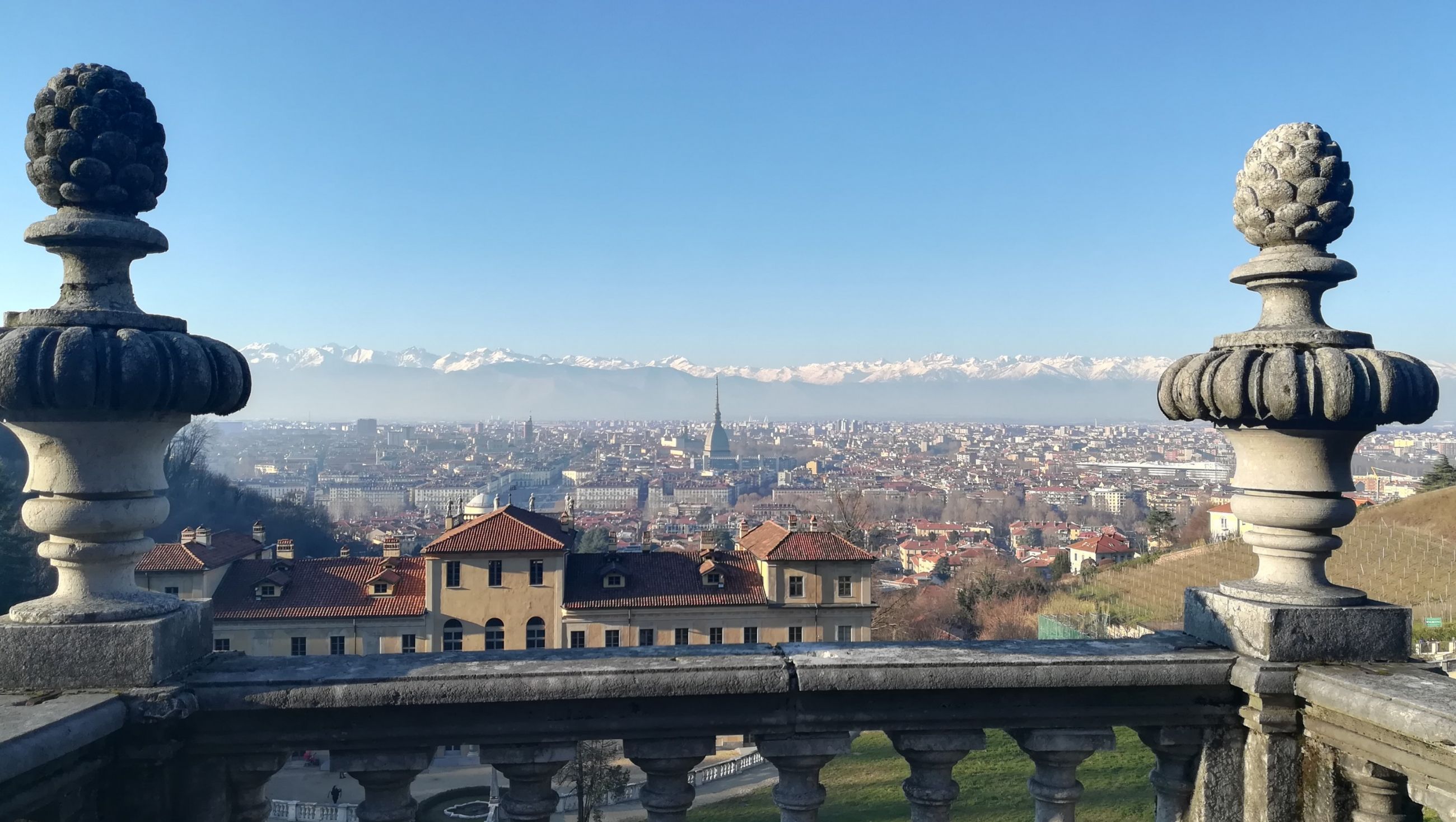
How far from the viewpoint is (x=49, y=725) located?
7.74ft

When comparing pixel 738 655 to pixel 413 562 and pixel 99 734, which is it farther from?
pixel 413 562

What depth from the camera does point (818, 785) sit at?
299cm

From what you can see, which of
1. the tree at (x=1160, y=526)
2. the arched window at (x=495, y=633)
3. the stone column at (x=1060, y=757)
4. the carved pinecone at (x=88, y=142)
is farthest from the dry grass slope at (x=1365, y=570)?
the carved pinecone at (x=88, y=142)

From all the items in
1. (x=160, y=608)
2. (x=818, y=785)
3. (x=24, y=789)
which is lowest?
(x=818, y=785)

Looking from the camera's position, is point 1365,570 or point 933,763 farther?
point 1365,570

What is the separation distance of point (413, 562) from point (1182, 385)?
98.5 feet

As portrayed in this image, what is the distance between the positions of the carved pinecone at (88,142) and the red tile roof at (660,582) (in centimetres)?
2656

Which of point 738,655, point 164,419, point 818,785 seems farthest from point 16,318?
point 818,785

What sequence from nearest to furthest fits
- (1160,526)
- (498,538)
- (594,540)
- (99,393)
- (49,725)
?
(49,725)
(99,393)
(498,538)
(594,540)
(1160,526)

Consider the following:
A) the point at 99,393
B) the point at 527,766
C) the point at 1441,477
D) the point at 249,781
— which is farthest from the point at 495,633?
the point at 1441,477

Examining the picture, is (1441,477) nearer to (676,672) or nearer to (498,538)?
(498,538)

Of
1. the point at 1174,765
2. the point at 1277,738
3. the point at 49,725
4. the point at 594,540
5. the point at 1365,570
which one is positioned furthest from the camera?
the point at 594,540

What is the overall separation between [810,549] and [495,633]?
405 inches

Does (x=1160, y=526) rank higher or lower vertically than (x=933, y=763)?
lower
